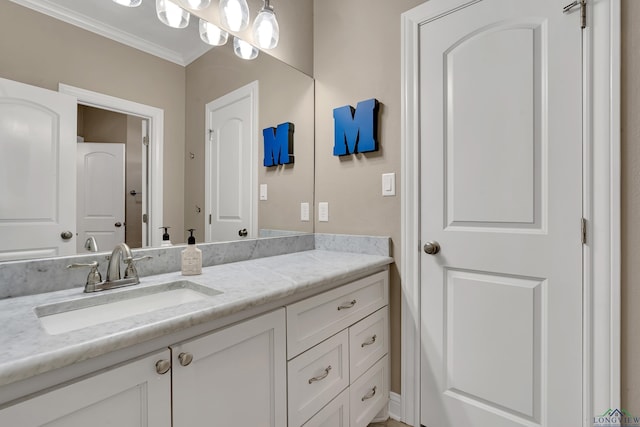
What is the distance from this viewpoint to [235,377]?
0.89 meters

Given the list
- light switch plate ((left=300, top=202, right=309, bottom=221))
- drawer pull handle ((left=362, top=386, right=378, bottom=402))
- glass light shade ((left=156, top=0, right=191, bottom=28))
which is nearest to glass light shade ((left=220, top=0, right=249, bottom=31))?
glass light shade ((left=156, top=0, right=191, bottom=28))

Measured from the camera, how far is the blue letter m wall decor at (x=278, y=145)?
1.85 meters

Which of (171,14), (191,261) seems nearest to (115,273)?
(191,261)

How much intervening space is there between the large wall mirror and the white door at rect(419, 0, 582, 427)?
2.62 ft

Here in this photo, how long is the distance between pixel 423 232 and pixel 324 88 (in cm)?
110

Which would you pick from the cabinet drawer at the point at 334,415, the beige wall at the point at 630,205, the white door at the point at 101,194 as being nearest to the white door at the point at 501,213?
the beige wall at the point at 630,205

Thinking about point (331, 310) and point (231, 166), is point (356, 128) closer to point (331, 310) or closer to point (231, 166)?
point (231, 166)

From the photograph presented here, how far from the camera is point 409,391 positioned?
158cm

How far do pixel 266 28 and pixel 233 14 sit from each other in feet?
0.65

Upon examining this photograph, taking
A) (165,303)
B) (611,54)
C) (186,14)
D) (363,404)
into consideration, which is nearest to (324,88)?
(186,14)

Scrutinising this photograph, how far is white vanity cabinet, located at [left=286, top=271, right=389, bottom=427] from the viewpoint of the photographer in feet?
3.58

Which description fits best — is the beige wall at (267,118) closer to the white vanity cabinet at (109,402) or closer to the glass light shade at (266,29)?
the glass light shade at (266,29)

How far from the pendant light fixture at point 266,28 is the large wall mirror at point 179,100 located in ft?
0.31

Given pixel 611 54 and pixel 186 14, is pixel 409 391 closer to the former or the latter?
pixel 611 54
